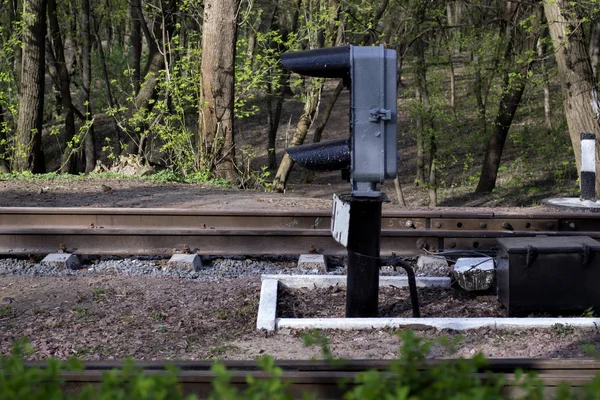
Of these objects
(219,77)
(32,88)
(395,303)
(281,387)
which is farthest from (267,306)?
(32,88)

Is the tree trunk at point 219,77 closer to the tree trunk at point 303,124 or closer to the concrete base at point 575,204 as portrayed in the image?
the tree trunk at point 303,124

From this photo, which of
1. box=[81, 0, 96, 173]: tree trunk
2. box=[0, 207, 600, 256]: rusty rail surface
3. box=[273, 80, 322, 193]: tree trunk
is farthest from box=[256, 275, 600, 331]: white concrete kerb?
box=[81, 0, 96, 173]: tree trunk

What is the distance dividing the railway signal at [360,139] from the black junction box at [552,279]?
133cm

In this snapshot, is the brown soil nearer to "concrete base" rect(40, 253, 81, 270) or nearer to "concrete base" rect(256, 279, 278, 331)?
"concrete base" rect(256, 279, 278, 331)

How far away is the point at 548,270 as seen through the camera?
21.1 ft

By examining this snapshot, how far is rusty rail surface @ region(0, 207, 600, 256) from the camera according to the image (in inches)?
333

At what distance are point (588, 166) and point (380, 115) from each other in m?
6.00

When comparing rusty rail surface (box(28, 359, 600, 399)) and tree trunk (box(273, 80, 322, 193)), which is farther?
tree trunk (box(273, 80, 322, 193))

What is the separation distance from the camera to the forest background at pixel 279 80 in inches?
601

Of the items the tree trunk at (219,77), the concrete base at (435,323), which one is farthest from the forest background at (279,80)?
the concrete base at (435,323)

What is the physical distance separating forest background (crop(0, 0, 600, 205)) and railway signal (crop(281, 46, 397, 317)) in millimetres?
8074

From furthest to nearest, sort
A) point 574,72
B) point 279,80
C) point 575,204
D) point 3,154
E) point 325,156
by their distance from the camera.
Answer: point 279,80
point 3,154
point 574,72
point 575,204
point 325,156

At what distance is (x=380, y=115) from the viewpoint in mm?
5695

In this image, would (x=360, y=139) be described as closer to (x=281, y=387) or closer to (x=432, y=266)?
(x=432, y=266)
